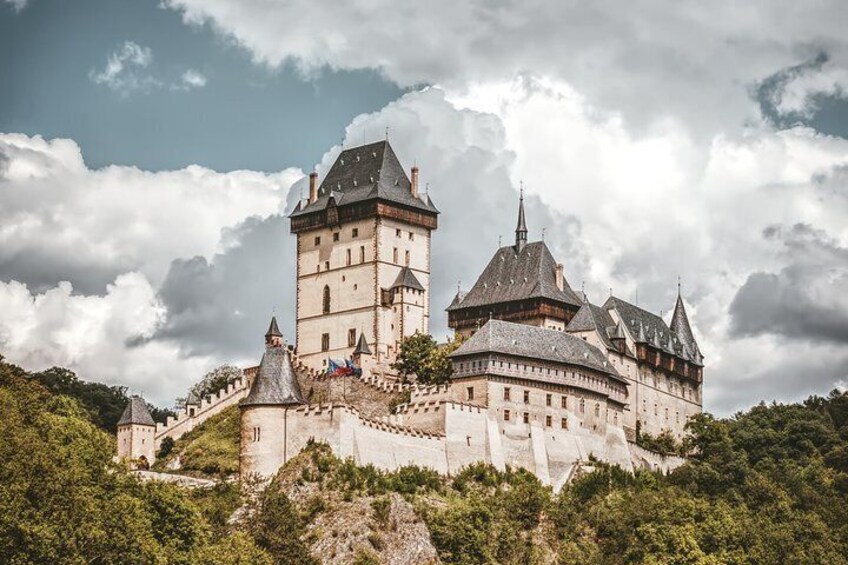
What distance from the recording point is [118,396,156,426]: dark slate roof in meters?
105

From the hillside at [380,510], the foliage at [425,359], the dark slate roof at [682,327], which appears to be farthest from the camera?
the dark slate roof at [682,327]

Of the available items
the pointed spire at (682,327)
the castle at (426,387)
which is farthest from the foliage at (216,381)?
the pointed spire at (682,327)

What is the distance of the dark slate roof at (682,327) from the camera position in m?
129

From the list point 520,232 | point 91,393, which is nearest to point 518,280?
point 520,232

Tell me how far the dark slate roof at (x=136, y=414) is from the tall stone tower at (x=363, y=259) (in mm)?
12772

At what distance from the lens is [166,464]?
104 m

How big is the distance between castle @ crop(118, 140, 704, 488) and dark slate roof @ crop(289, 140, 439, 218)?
12 centimetres

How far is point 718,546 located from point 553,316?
2384 centimetres

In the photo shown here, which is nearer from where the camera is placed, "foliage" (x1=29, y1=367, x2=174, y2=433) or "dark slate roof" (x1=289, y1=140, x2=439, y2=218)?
"dark slate roof" (x1=289, y1=140, x2=439, y2=218)

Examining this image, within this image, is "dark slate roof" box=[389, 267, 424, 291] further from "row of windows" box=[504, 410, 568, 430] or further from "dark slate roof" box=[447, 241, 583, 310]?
"row of windows" box=[504, 410, 568, 430]

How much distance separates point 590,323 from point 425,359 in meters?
11.8

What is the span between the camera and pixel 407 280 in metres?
114

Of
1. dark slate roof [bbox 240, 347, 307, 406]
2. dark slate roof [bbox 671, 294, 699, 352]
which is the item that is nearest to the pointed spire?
dark slate roof [bbox 671, 294, 699, 352]

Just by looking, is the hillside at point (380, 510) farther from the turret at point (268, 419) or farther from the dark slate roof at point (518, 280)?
the dark slate roof at point (518, 280)
